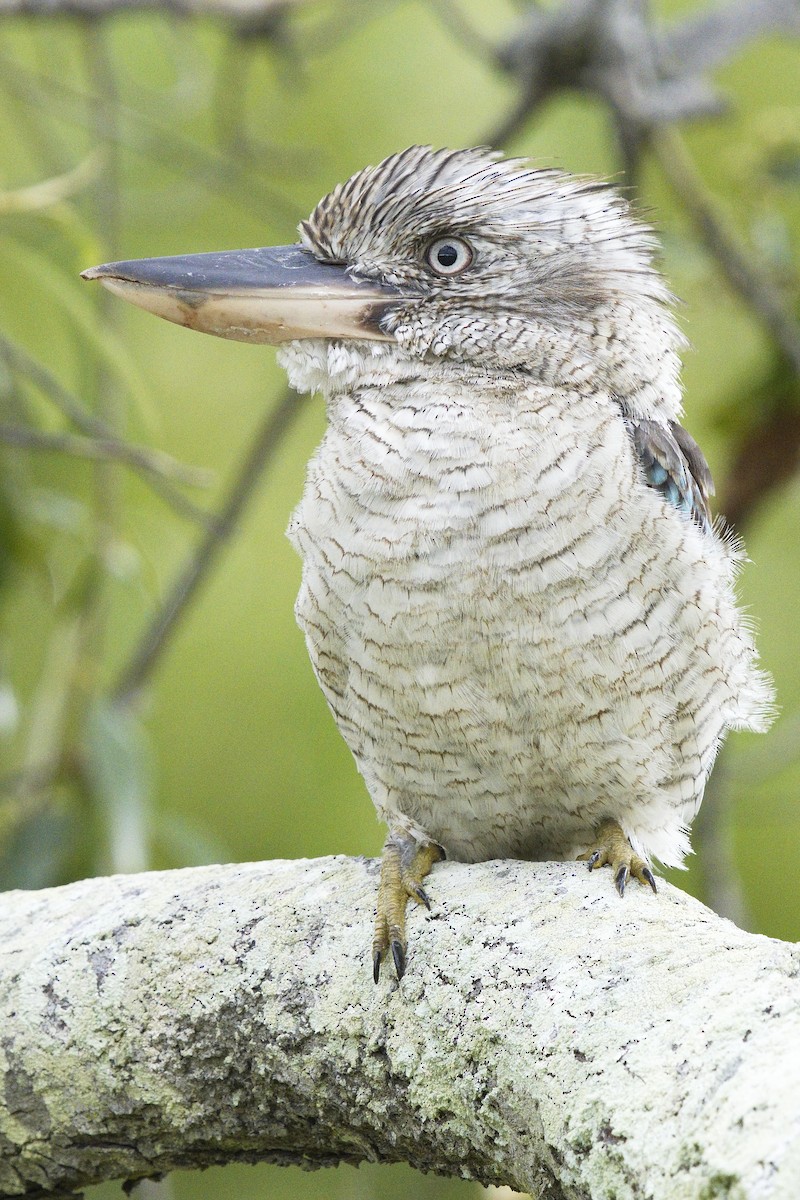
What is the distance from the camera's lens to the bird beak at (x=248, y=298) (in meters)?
1.54

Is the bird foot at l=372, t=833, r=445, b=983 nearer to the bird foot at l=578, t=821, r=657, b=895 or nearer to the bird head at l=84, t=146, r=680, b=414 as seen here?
the bird foot at l=578, t=821, r=657, b=895

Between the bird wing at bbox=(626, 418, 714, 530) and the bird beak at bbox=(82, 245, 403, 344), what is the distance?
0.31 meters

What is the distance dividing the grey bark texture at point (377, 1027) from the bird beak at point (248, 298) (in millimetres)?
595

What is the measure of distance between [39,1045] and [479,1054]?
47 cm

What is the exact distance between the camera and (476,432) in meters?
1.47

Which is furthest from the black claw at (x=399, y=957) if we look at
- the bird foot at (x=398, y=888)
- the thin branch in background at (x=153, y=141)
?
the thin branch in background at (x=153, y=141)

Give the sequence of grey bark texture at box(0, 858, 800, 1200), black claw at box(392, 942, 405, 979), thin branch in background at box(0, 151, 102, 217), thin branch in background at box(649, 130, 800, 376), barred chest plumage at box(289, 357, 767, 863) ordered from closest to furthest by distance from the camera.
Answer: grey bark texture at box(0, 858, 800, 1200)
black claw at box(392, 942, 405, 979)
barred chest plumage at box(289, 357, 767, 863)
thin branch in background at box(0, 151, 102, 217)
thin branch in background at box(649, 130, 800, 376)

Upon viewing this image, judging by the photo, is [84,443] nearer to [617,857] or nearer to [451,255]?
[451,255]

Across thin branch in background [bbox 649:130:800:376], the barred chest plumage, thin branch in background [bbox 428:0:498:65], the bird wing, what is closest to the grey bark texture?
the barred chest plumage

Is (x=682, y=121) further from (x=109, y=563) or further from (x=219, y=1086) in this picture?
(x=219, y=1086)

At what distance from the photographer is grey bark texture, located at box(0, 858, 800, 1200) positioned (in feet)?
3.35

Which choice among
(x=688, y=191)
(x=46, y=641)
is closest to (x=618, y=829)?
(x=688, y=191)

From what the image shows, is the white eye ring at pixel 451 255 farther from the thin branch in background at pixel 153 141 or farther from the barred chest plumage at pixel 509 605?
the thin branch in background at pixel 153 141

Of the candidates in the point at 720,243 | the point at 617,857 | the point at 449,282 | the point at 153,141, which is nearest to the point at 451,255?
the point at 449,282
